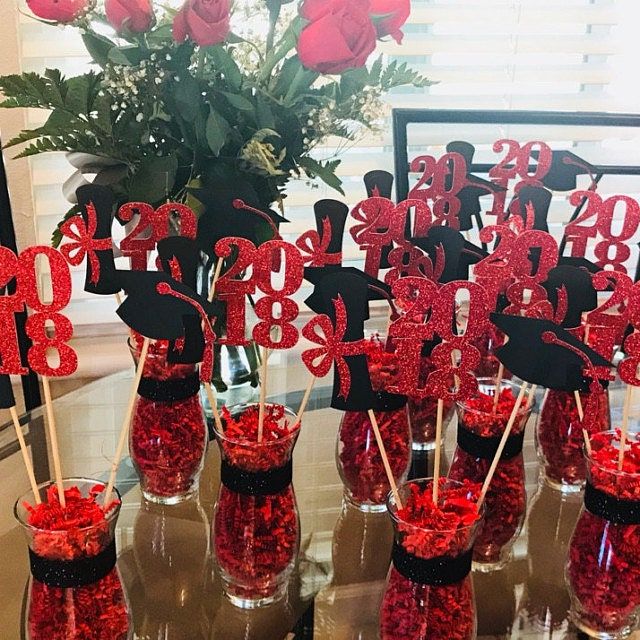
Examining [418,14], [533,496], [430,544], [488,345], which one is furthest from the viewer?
[418,14]

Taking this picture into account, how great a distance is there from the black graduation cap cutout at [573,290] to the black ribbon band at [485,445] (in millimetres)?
163

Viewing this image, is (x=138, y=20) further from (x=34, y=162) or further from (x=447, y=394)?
(x=34, y=162)

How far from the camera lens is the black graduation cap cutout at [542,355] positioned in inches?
27.8

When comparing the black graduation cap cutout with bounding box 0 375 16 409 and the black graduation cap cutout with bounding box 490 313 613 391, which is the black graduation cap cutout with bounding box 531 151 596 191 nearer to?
the black graduation cap cutout with bounding box 490 313 613 391

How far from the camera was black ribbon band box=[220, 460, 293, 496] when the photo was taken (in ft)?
2.60

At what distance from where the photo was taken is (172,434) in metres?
1.00

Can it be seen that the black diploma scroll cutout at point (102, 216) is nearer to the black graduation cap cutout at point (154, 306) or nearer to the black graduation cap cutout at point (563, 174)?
the black graduation cap cutout at point (154, 306)

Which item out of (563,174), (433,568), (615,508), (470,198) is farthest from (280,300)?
(563,174)

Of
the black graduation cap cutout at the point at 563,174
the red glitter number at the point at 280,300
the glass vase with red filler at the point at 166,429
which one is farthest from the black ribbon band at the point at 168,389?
the black graduation cap cutout at the point at 563,174

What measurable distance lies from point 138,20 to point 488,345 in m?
0.74

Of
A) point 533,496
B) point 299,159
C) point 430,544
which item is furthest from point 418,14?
point 430,544

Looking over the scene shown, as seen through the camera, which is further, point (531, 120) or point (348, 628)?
point (531, 120)

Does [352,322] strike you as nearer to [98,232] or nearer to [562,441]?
[98,232]

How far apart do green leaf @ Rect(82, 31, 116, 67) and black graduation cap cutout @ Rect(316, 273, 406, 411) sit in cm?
55
